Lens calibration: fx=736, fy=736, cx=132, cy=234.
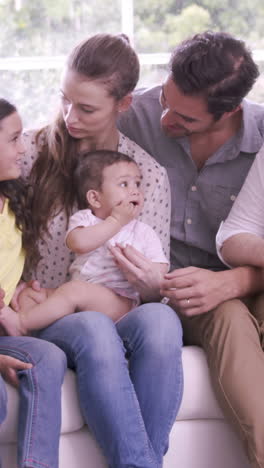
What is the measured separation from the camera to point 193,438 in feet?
5.76

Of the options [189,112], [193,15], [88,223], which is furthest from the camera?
[193,15]

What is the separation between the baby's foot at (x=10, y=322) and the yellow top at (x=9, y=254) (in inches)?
1.2

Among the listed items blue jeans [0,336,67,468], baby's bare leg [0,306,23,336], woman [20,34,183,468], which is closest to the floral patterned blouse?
woman [20,34,183,468]

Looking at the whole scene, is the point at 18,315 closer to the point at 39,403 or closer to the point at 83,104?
the point at 39,403

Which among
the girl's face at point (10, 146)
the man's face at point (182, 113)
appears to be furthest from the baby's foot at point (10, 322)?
the man's face at point (182, 113)

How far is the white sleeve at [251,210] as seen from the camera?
199 centimetres

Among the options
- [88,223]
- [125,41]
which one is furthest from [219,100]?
[88,223]

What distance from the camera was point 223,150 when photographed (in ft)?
6.99

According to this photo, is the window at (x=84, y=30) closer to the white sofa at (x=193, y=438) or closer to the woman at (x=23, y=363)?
the woman at (x=23, y=363)

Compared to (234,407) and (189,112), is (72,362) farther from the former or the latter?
(189,112)

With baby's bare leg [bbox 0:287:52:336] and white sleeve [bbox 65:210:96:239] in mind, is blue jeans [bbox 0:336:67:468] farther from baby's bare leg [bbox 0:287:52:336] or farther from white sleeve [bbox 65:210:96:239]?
white sleeve [bbox 65:210:96:239]

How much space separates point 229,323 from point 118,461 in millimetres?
434

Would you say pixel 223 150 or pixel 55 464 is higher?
pixel 223 150

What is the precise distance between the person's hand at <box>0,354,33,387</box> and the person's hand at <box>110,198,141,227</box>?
47 centimetres
